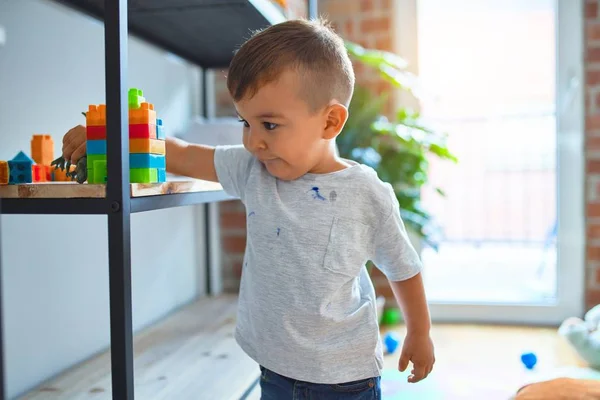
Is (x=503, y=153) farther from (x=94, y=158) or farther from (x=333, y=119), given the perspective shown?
(x=94, y=158)

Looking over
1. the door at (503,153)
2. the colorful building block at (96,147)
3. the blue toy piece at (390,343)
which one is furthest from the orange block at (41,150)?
the door at (503,153)

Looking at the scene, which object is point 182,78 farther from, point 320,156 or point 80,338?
point 320,156

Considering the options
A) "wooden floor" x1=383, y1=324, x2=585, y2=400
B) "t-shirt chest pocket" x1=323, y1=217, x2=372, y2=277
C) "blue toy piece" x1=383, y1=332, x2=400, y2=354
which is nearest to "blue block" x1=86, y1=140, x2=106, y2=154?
"t-shirt chest pocket" x1=323, y1=217, x2=372, y2=277

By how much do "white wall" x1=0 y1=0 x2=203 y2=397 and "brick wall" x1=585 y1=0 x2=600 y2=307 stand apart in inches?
58.8

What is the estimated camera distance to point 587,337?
1.71m

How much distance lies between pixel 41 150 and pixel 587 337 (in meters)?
1.51

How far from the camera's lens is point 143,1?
3.97ft

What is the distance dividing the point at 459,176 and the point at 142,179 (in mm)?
3724

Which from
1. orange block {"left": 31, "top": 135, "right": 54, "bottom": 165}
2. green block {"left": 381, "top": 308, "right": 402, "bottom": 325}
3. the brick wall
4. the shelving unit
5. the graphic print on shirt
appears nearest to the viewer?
the shelving unit

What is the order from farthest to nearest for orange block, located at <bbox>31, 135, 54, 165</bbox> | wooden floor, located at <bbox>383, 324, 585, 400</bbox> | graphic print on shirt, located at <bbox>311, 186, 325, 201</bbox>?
1. wooden floor, located at <bbox>383, 324, 585, 400</bbox>
2. orange block, located at <bbox>31, 135, 54, 165</bbox>
3. graphic print on shirt, located at <bbox>311, 186, 325, 201</bbox>

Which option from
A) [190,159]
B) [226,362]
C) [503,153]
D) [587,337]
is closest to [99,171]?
[190,159]

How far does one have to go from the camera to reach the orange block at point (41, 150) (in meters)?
1.11

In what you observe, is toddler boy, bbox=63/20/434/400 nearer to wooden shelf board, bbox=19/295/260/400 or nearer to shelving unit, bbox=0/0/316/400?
shelving unit, bbox=0/0/316/400

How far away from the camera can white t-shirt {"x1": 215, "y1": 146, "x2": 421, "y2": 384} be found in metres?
0.91
